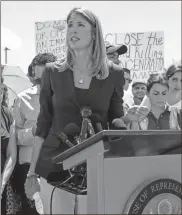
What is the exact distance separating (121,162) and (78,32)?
0.79m

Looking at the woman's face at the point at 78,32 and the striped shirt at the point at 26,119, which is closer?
the woman's face at the point at 78,32

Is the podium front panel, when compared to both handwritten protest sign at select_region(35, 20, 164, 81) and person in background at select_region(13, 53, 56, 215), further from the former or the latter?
handwritten protest sign at select_region(35, 20, 164, 81)

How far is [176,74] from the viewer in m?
3.45

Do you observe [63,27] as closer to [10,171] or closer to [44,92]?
[10,171]

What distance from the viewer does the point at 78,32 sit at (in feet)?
6.16

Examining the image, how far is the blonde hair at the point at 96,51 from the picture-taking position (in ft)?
6.23

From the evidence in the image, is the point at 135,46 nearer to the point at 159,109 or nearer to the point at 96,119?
the point at 159,109

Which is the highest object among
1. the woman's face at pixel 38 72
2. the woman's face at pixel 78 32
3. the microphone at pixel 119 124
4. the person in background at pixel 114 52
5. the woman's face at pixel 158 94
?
the person in background at pixel 114 52

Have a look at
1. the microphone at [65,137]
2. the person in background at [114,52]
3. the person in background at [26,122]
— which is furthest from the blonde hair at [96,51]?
the person in background at [114,52]

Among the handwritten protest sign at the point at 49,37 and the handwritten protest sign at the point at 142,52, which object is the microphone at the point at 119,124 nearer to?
the handwritten protest sign at the point at 49,37

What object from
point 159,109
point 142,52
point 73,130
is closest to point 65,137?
point 73,130

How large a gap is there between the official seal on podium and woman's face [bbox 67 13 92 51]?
0.81m

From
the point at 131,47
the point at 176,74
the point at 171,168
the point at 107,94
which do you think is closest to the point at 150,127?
the point at 176,74

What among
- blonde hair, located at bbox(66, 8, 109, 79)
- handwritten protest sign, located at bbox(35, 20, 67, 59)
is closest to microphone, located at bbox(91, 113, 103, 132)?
blonde hair, located at bbox(66, 8, 109, 79)
